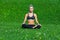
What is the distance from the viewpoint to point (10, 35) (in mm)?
11180

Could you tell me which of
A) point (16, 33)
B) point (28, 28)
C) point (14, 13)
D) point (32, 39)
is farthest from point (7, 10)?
point (32, 39)

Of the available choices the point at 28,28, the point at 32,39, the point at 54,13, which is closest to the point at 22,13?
the point at 54,13

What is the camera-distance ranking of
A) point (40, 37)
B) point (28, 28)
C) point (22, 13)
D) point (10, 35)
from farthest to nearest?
point (22, 13) → point (28, 28) → point (10, 35) → point (40, 37)

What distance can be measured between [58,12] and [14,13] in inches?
113

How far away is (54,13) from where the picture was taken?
68.3 feet

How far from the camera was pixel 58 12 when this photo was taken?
21.0 meters

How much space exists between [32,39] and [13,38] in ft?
2.68

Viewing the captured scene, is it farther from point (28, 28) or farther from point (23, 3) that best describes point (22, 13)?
point (28, 28)

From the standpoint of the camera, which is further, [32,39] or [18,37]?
[18,37]

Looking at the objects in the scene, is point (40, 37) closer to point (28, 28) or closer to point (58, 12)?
point (28, 28)

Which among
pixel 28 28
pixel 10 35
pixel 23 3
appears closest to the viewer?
pixel 10 35

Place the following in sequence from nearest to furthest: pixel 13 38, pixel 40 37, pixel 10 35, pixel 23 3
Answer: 1. pixel 40 37
2. pixel 13 38
3. pixel 10 35
4. pixel 23 3

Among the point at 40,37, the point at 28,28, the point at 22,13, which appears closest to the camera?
the point at 40,37

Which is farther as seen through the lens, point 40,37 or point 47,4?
point 47,4
